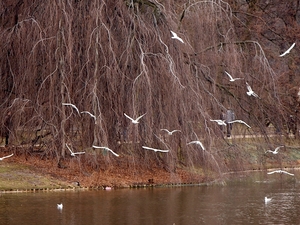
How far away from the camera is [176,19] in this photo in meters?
25.8

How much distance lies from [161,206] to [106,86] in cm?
478

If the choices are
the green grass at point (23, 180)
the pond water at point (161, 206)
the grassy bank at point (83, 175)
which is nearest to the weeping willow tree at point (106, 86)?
the grassy bank at point (83, 175)

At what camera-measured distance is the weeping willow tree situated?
24.0m

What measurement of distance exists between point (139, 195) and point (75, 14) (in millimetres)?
5468

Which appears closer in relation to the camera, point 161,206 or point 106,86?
point 161,206

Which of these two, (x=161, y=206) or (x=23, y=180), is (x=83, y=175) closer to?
(x=23, y=180)

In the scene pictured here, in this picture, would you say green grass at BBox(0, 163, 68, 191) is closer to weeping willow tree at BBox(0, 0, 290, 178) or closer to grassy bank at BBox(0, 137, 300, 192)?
grassy bank at BBox(0, 137, 300, 192)

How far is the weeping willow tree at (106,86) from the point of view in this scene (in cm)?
2405

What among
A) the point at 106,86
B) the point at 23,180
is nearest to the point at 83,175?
the point at 23,180

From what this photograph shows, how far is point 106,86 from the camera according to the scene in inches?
958

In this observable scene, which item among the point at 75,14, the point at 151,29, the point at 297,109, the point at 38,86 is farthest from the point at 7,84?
the point at 297,109

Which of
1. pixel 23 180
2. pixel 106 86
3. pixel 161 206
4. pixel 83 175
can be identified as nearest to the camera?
pixel 161 206

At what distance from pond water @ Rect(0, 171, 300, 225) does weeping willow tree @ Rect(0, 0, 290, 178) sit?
3.57 ft

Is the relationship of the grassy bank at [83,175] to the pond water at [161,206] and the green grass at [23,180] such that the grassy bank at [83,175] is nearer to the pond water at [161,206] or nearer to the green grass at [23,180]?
the green grass at [23,180]
